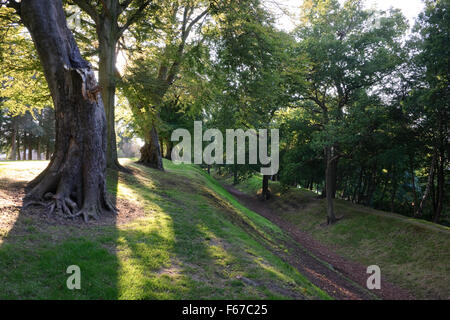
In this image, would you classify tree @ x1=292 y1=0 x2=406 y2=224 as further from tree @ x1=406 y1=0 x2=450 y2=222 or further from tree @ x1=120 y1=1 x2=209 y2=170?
tree @ x1=120 y1=1 x2=209 y2=170

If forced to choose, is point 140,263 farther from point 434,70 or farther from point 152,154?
point 152,154

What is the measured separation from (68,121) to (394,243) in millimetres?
16961

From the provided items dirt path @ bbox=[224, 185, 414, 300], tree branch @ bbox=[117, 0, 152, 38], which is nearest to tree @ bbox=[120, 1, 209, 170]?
tree branch @ bbox=[117, 0, 152, 38]

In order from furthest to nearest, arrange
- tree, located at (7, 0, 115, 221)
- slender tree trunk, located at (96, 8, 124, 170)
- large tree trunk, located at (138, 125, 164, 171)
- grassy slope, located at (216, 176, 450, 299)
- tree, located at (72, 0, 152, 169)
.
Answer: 1. large tree trunk, located at (138, 125, 164, 171)
2. slender tree trunk, located at (96, 8, 124, 170)
3. tree, located at (72, 0, 152, 169)
4. grassy slope, located at (216, 176, 450, 299)
5. tree, located at (7, 0, 115, 221)

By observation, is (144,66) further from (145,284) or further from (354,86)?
(354,86)

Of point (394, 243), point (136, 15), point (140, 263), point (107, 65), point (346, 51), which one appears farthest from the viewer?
point (346, 51)

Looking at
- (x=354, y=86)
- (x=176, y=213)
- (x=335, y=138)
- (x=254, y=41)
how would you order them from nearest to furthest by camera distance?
(x=254, y=41) → (x=176, y=213) → (x=335, y=138) → (x=354, y=86)

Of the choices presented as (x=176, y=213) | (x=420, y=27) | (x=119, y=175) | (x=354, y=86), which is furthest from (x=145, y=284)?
(x=354, y=86)

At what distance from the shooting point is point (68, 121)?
8.11 m

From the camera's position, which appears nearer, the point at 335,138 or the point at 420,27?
the point at 420,27

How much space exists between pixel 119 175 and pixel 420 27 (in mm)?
17172

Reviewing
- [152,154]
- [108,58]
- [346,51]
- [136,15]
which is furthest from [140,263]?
[346,51]

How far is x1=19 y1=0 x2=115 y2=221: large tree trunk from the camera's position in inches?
302

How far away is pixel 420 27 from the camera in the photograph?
47.8 feet
